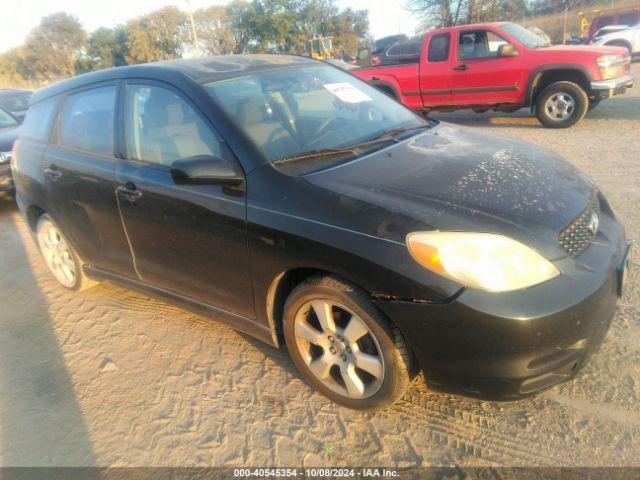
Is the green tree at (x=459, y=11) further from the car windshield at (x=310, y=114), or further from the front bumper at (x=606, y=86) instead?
the car windshield at (x=310, y=114)

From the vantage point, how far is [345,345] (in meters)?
2.31

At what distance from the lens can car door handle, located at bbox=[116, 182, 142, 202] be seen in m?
2.87

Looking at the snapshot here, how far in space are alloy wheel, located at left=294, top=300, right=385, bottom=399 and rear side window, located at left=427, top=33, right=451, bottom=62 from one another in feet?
25.9

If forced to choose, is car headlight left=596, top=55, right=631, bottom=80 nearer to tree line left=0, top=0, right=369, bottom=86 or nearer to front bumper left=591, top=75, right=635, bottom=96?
front bumper left=591, top=75, right=635, bottom=96

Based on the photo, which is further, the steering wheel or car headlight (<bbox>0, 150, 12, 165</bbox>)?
car headlight (<bbox>0, 150, 12, 165</bbox>)

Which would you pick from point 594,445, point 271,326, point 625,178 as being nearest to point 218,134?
point 271,326

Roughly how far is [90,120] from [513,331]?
10.0ft

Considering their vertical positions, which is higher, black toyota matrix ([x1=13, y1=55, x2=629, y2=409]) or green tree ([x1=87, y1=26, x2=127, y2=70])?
green tree ([x1=87, y1=26, x2=127, y2=70])

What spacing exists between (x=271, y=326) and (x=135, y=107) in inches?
65.2

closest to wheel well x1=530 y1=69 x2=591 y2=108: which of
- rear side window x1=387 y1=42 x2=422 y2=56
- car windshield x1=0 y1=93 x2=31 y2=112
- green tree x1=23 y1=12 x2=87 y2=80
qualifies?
rear side window x1=387 y1=42 x2=422 y2=56

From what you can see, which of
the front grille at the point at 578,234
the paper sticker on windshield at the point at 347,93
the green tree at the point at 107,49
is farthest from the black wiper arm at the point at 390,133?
the green tree at the point at 107,49

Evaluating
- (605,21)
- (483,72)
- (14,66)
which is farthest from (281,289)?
(14,66)

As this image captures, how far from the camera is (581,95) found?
304 inches

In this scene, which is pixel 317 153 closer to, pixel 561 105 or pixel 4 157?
pixel 4 157
